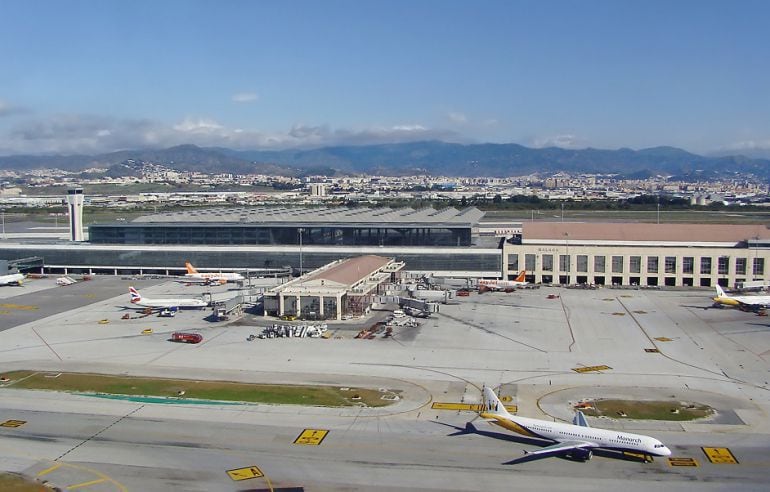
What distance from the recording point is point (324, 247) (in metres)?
105

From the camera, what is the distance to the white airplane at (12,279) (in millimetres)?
96750

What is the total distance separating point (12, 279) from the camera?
97.6 metres

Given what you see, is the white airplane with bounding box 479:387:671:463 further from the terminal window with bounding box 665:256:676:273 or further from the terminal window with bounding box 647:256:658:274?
the terminal window with bounding box 665:256:676:273

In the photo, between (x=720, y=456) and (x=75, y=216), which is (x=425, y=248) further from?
(x=720, y=456)

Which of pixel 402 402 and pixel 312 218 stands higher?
pixel 312 218

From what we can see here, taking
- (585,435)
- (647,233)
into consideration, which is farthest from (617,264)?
(585,435)

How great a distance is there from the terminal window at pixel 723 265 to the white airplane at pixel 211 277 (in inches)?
2530

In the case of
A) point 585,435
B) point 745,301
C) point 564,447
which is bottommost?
point 564,447

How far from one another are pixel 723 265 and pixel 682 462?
65.5 metres

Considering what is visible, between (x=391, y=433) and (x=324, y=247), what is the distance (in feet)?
215

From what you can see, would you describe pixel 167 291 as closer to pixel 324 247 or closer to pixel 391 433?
pixel 324 247

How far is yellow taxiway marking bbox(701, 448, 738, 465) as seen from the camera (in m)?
36.5

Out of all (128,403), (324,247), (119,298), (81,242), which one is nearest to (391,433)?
(128,403)

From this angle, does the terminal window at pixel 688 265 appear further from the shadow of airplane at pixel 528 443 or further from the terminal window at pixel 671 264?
the shadow of airplane at pixel 528 443
